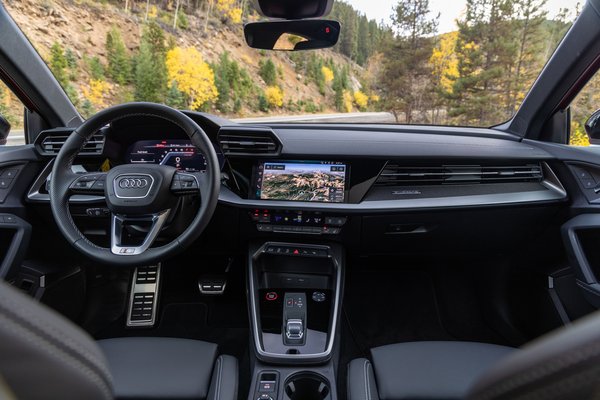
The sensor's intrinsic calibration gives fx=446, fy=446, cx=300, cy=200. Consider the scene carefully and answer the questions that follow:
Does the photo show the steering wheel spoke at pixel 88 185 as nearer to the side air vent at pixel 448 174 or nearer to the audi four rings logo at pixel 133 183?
the audi four rings logo at pixel 133 183

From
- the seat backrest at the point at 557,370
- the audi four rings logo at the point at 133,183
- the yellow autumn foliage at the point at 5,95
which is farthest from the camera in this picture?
the yellow autumn foliage at the point at 5,95

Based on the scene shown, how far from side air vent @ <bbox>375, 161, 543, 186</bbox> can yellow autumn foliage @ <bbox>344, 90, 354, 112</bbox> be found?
3.27ft

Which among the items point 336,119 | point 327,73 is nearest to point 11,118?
point 336,119

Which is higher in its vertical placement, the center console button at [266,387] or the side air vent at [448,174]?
the side air vent at [448,174]

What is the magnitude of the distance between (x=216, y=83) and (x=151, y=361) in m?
2.68

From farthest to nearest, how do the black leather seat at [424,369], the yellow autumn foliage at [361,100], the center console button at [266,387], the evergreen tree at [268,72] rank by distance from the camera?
the evergreen tree at [268,72] → the yellow autumn foliage at [361,100] → the center console button at [266,387] → the black leather seat at [424,369]

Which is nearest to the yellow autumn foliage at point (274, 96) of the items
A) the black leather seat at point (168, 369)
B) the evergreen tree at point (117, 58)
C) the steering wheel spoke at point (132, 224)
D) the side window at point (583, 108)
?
the evergreen tree at point (117, 58)

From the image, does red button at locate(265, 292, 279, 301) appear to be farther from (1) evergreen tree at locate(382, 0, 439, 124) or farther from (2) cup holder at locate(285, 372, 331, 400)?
(1) evergreen tree at locate(382, 0, 439, 124)

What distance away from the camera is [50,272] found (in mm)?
2719

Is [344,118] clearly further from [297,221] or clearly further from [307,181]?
[297,221]

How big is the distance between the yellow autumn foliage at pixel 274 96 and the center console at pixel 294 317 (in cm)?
156

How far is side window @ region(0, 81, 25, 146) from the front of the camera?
8.59 ft

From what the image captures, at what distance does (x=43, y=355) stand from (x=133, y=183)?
4.94ft

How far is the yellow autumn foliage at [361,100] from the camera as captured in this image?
3.15m
